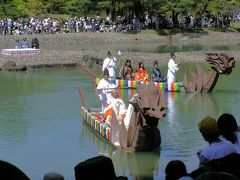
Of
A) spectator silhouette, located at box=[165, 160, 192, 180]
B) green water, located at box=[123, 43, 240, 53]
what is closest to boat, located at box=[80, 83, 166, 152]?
spectator silhouette, located at box=[165, 160, 192, 180]

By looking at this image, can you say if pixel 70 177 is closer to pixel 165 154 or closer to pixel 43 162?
pixel 43 162

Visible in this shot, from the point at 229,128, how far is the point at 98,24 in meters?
46.9

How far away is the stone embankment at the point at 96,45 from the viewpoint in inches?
1299

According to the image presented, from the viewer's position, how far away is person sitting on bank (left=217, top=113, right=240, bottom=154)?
7.22 meters

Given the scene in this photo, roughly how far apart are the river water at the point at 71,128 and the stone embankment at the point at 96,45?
20.7 feet

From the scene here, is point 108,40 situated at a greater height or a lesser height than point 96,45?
greater

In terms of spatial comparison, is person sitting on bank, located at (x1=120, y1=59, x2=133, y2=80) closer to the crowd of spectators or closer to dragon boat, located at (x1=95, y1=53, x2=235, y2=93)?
dragon boat, located at (x1=95, y1=53, x2=235, y2=93)

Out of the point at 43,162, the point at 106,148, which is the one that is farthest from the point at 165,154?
the point at 43,162

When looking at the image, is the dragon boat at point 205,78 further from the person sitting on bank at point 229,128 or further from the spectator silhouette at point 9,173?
the spectator silhouette at point 9,173

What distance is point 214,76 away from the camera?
846 inches

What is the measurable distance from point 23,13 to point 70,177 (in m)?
46.3

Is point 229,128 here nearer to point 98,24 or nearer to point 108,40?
point 108,40

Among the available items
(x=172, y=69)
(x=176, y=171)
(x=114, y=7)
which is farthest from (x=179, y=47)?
(x=176, y=171)

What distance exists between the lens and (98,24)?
176ft
